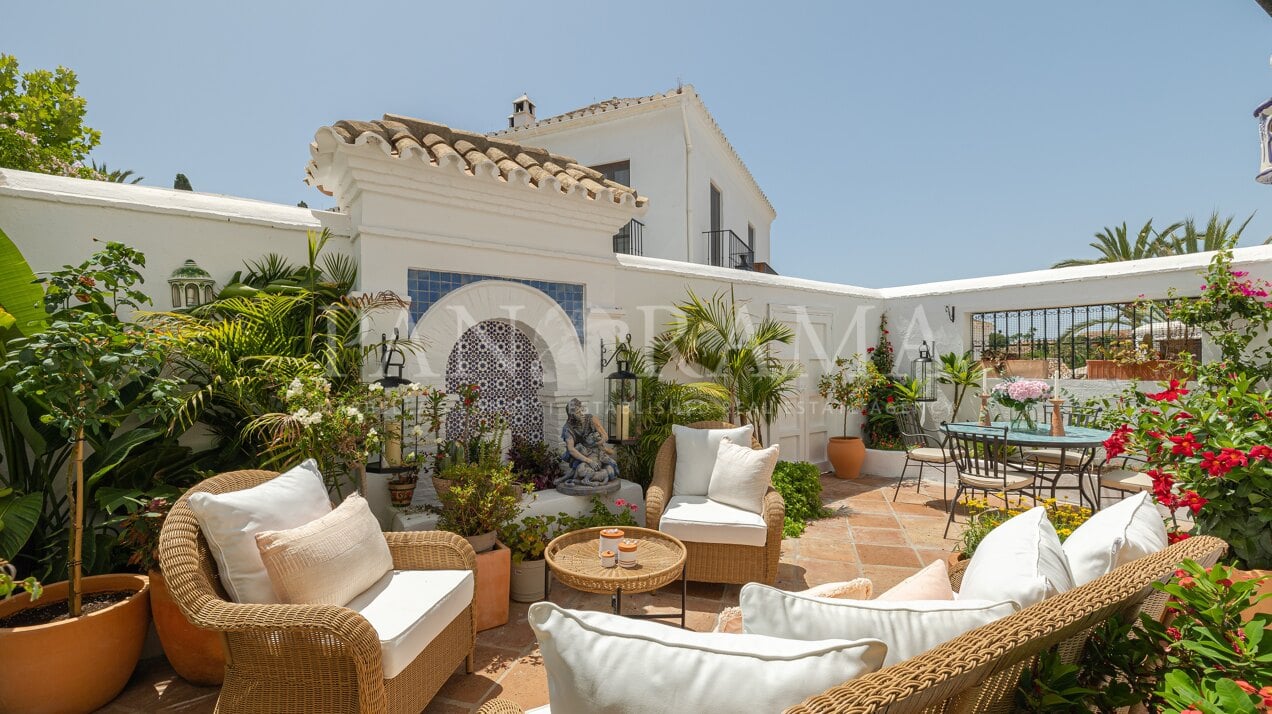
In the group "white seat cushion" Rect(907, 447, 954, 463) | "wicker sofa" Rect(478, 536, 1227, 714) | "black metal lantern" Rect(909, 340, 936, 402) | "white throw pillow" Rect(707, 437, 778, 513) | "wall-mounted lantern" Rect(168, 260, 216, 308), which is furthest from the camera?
"black metal lantern" Rect(909, 340, 936, 402)

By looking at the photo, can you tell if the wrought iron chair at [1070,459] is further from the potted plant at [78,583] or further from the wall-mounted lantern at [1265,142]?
the potted plant at [78,583]

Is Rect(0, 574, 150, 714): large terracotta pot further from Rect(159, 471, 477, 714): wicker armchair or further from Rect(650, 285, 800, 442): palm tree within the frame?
Rect(650, 285, 800, 442): palm tree

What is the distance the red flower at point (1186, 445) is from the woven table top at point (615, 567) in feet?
7.43

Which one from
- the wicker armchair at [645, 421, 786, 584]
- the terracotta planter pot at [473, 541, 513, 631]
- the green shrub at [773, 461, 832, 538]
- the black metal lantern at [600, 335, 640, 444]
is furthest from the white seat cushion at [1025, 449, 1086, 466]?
the terracotta planter pot at [473, 541, 513, 631]

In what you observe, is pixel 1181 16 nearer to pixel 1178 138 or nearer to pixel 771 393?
pixel 1178 138

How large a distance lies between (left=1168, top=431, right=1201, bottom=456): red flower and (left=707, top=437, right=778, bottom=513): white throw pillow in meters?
2.24

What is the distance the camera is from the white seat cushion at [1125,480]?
182 inches

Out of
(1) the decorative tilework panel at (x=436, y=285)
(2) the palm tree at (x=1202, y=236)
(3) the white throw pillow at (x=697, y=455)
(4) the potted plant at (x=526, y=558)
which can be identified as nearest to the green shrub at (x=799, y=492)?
(3) the white throw pillow at (x=697, y=455)

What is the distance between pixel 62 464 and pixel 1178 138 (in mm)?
11365

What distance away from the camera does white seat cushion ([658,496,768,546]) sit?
3787 mm

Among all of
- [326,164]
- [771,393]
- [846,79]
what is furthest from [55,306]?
[846,79]

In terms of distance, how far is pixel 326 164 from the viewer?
4.36 meters

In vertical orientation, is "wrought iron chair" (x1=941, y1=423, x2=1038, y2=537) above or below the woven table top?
above

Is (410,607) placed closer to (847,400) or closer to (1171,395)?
(1171,395)
